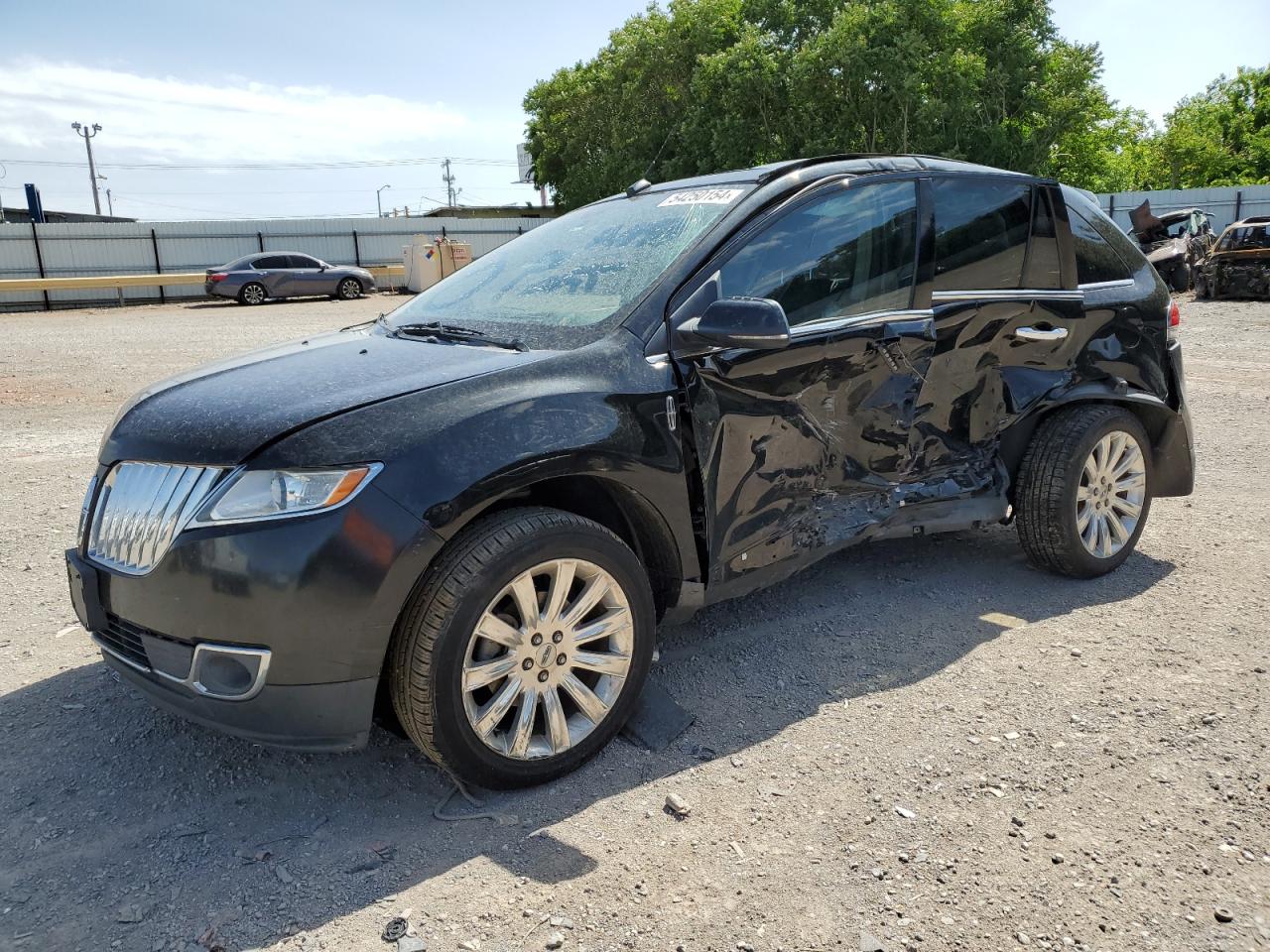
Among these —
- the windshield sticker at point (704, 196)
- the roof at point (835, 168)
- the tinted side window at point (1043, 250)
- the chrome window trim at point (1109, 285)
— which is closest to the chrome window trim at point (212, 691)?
the windshield sticker at point (704, 196)

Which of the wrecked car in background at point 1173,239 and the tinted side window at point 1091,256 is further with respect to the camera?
the wrecked car in background at point 1173,239

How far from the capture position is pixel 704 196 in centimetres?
354

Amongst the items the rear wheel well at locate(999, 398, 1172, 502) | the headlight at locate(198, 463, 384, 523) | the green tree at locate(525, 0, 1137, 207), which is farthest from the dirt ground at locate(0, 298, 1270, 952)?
the green tree at locate(525, 0, 1137, 207)

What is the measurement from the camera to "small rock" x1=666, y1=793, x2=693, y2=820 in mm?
2682

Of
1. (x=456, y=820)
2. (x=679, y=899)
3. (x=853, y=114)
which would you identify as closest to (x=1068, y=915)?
(x=679, y=899)

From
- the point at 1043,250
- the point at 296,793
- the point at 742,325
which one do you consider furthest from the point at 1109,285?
the point at 296,793

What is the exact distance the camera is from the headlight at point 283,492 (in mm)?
2400

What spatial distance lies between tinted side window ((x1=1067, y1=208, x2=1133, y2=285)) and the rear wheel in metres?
25.2

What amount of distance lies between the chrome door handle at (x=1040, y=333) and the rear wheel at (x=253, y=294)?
25.4 metres

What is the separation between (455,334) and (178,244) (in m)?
32.5

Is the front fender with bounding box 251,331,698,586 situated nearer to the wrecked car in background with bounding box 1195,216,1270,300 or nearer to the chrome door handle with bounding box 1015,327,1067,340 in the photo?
the chrome door handle with bounding box 1015,327,1067,340

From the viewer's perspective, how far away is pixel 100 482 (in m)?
2.83

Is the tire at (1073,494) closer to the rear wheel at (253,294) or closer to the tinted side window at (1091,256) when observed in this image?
the tinted side window at (1091,256)

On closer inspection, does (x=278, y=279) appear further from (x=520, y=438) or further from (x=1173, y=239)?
(x=520, y=438)
